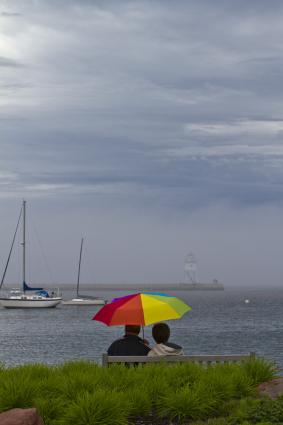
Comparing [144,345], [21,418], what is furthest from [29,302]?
[21,418]

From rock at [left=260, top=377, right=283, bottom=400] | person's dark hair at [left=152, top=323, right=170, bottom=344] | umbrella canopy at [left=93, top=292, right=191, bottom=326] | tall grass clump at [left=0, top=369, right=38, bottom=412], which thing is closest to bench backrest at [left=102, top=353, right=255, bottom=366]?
person's dark hair at [left=152, top=323, right=170, bottom=344]

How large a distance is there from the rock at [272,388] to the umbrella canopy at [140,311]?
189 cm

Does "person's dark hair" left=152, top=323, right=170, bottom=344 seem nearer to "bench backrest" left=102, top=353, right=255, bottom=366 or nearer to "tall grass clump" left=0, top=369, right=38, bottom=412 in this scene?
"bench backrest" left=102, top=353, right=255, bottom=366

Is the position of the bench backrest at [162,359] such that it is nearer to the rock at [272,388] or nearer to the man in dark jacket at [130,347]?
the man in dark jacket at [130,347]

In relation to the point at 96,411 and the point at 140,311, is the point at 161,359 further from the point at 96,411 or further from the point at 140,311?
the point at 96,411

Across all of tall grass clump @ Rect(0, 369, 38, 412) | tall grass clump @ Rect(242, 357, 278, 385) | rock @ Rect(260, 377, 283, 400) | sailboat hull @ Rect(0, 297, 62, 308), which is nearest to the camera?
tall grass clump @ Rect(0, 369, 38, 412)

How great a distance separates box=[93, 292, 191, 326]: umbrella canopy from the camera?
1267cm

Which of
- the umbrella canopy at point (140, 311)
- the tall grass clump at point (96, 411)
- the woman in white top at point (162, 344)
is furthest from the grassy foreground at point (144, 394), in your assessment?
the umbrella canopy at point (140, 311)

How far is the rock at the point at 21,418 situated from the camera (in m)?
8.90

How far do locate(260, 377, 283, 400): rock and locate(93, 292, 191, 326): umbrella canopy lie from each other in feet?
6.19

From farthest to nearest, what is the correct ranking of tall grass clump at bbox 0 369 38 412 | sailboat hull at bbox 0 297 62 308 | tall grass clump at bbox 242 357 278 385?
sailboat hull at bbox 0 297 62 308 → tall grass clump at bbox 242 357 278 385 → tall grass clump at bbox 0 369 38 412

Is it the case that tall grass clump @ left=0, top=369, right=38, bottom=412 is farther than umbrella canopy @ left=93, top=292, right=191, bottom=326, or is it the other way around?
umbrella canopy @ left=93, top=292, right=191, bottom=326

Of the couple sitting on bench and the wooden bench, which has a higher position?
the couple sitting on bench

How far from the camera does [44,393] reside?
35.1ft
